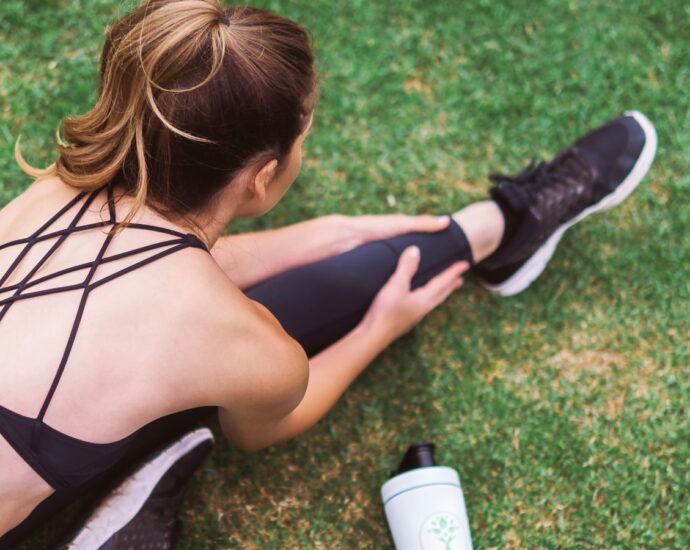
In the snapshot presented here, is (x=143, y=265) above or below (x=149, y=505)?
above

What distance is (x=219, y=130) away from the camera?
Result: 3.93 ft

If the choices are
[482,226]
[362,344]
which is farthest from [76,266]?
[482,226]

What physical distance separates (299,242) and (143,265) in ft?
2.61

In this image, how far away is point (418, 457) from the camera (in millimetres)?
1864

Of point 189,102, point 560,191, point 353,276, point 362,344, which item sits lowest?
point 560,191

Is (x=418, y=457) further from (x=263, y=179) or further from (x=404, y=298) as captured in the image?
(x=263, y=179)

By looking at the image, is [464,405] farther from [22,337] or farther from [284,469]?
[22,337]

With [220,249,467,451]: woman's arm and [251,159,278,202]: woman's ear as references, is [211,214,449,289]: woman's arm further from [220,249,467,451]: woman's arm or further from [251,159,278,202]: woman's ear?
[251,159,278,202]: woman's ear

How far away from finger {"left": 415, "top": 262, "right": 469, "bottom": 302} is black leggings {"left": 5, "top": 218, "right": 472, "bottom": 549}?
2 cm

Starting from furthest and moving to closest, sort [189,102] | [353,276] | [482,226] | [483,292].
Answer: [483,292]
[482,226]
[353,276]
[189,102]

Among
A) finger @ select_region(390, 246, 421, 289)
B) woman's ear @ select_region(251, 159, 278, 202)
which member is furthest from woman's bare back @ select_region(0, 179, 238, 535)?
finger @ select_region(390, 246, 421, 289)

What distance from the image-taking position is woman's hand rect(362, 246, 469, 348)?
191 cm

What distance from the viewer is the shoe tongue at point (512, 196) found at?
2129 mm

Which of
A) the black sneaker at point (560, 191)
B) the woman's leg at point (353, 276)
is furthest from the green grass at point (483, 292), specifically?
the woman's leg at point (353, 276)
